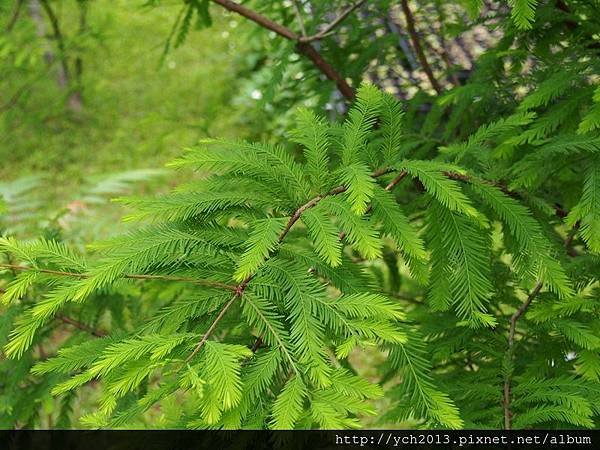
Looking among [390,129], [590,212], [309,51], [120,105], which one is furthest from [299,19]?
[120,105]

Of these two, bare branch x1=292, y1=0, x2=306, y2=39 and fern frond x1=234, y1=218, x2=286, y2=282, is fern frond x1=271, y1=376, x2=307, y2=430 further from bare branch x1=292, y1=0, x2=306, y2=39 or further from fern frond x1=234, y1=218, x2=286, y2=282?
bare branch x1=292, y1=0, x2=306, y2=39

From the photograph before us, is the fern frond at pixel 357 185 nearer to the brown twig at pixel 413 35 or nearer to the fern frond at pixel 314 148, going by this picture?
the fern frond at pixel 314 148

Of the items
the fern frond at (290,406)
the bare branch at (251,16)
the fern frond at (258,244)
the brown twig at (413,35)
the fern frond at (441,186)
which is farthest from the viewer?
the brown twig at (413,35)

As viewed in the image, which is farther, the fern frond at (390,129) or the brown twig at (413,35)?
the brown twig at (413,35)

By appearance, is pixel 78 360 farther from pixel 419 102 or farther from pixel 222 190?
pixel 419 102

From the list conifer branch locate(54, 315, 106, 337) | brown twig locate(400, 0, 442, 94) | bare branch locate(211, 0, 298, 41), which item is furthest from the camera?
brown twig locate(400, 0, 442, 94)

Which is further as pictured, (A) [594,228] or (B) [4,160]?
(B) [4,160]

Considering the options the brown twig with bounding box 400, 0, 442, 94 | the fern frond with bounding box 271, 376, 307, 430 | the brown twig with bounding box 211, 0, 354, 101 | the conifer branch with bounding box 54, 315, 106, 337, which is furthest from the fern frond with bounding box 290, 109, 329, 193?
the brown twig with bounding box 400, 0, 442, 94

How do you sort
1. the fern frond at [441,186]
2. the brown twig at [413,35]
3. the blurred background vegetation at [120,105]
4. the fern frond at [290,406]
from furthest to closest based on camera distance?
the blurred background vegetation at [120,105] < the brown twig at [413,35] < the fern frond at [441,186] < the fern frond at [290,406]

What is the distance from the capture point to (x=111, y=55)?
395 inches

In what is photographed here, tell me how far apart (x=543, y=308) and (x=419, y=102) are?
1.01 meters

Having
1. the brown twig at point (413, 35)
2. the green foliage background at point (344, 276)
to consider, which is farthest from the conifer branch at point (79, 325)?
the brown twig at point (413, 35)

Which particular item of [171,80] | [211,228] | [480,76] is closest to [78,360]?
[211,228]

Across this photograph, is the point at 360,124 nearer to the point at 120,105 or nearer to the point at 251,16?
the point at 251,16
